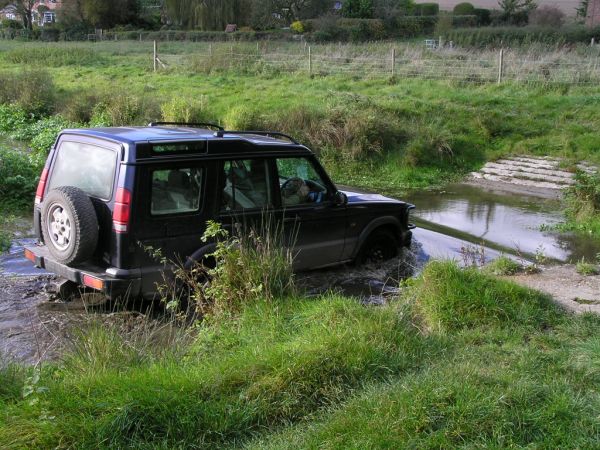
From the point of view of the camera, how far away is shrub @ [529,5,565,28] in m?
56.4

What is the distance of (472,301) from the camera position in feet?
20.7

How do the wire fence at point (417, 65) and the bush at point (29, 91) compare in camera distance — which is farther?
the wire fence at point (417, 65)

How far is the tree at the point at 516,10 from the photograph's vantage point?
196 feet

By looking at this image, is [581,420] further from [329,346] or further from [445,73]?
[445,73]

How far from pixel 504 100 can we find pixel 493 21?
44128mm

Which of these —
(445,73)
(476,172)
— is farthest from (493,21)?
(476,172)

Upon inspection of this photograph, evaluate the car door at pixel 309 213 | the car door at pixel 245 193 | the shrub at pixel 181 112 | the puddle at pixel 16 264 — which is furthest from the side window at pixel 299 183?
the shrub at pixel 181 112

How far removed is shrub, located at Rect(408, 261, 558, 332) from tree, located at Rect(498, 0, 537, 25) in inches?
2266

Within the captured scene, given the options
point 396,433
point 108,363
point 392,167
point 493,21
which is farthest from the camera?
point 493,21

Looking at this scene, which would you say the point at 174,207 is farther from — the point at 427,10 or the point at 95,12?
the point at 427,10

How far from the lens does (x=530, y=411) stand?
13.6 feet

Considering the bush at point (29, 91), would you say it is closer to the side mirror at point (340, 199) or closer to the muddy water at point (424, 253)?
the muddy water at point (424, 253)

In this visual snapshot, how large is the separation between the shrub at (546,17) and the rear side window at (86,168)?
2182 inches

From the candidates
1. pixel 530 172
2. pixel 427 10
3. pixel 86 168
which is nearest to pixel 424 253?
pixel 86 168
